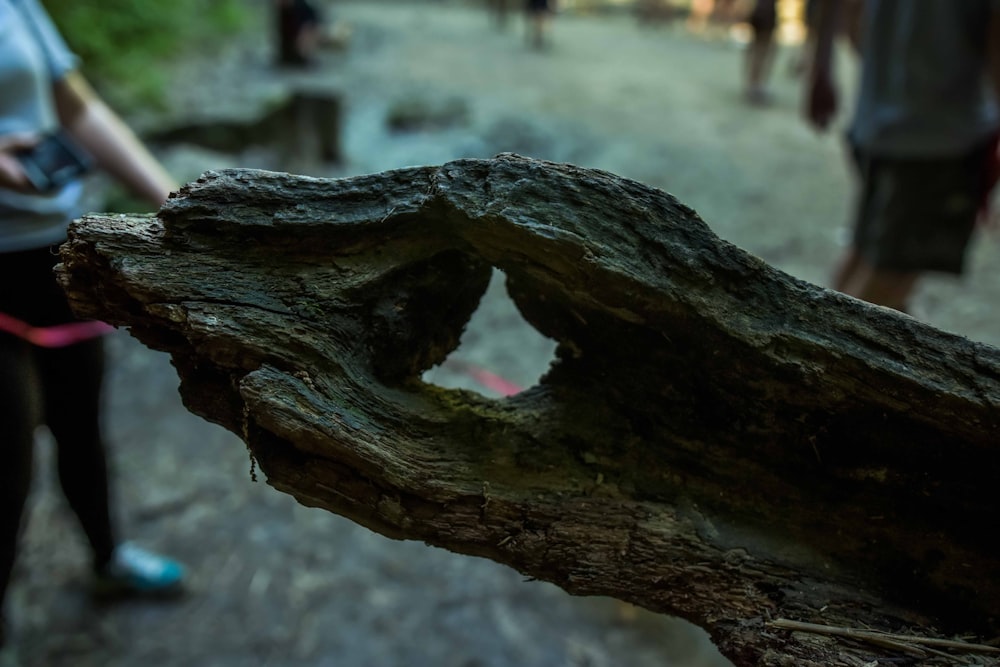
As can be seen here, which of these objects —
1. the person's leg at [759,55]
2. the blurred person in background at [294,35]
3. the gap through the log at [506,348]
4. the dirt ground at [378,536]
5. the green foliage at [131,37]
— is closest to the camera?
the dirt ground at [378,536]

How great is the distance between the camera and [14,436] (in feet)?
4.49

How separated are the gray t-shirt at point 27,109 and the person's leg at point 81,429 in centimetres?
26

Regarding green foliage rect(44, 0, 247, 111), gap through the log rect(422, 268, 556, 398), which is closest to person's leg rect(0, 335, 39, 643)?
gap through the log rect(422, 268, 556, 398)

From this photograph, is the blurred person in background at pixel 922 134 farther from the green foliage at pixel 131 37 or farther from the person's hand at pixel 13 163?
the green foliage at pixel 131 37

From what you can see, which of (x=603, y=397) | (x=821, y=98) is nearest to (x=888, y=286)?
(x=821, y=98)

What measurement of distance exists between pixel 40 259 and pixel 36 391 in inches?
9.7

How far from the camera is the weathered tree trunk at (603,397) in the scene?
2.80 ft

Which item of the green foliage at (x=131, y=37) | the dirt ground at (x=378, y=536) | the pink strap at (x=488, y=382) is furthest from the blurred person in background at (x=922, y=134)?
the green foliage at (x=131, y=37)

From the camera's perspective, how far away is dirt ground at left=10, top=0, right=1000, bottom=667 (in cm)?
205

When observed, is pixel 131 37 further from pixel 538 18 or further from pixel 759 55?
pixel 759 55

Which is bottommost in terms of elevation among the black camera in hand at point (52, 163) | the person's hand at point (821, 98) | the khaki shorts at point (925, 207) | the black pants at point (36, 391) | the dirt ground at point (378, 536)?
the dirt ground at point (378, 536)

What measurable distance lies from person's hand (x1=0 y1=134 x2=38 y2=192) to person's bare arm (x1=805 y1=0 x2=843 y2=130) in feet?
A: 6.81

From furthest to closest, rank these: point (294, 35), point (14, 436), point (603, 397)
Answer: point (294, 35) → point (14, 436) → point (603, 397)

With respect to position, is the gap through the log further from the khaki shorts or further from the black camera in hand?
the black camera in hand
